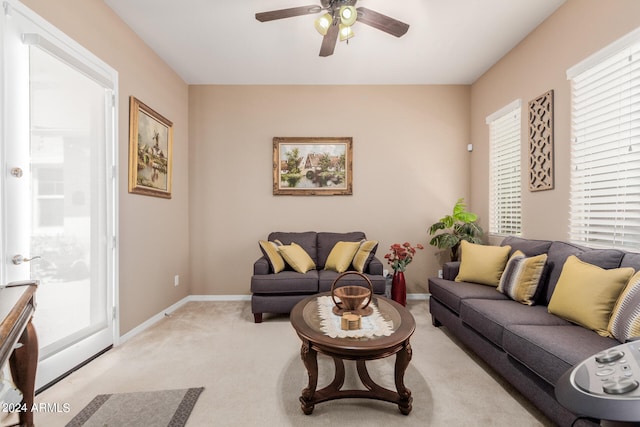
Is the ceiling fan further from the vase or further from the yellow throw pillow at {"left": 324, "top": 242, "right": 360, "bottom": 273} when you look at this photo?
the vase

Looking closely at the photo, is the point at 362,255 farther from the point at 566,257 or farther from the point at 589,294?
Answer: the point at 589,294

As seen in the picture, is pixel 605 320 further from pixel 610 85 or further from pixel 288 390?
pixel 288 390

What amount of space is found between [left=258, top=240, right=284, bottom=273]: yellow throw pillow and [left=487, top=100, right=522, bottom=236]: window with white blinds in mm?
2738

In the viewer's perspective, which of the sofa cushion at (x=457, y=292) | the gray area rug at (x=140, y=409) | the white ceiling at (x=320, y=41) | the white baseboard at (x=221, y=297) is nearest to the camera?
the gray area rug at (x=140, y=409)

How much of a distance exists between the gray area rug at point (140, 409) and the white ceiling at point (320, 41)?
3111 millimetres

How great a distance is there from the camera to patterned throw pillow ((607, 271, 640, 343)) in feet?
5.04

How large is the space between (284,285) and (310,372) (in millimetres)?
1528

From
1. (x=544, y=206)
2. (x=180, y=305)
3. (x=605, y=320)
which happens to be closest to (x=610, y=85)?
(x=544, y=206)

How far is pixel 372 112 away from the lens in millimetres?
4191

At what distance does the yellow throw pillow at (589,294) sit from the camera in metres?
1.73

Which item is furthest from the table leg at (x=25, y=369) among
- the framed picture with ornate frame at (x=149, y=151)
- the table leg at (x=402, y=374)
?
the table leg at (x=402, y=374)

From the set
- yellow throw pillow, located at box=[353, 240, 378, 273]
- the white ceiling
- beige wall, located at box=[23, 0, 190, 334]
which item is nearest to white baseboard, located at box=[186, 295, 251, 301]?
beige wall, located at box=[23, 0, 190, 334]

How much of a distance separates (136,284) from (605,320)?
12.5 ft

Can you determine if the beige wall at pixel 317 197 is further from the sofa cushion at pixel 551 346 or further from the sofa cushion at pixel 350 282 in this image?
the sofa cushion at pixel 551 346
